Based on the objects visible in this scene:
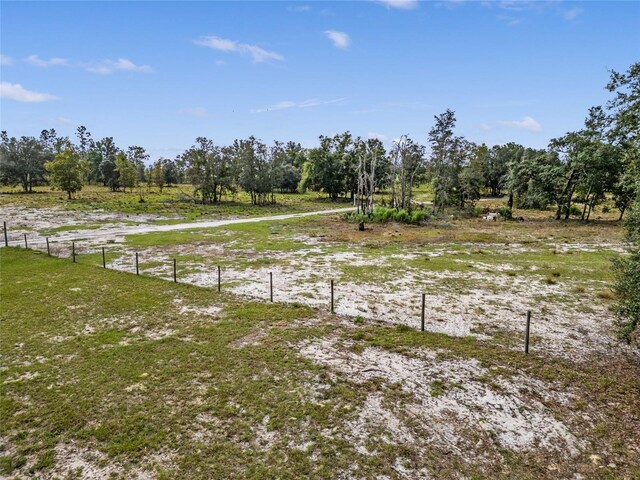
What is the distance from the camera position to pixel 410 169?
2335 inches

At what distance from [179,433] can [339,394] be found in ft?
12.0

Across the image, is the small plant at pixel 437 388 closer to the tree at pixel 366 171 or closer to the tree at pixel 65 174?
the tree at pixel 366 171

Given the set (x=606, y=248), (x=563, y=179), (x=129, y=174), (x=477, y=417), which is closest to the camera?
(x=477, y=417)

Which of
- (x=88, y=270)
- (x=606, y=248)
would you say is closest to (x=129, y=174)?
(x=88, y=270)

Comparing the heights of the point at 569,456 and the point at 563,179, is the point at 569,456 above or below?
below

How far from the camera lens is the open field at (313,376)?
725 cm

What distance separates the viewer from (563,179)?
48.5m

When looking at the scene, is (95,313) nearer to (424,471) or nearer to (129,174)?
(424,471)

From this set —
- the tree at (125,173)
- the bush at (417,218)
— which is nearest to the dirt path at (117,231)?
the bush at (417,218)

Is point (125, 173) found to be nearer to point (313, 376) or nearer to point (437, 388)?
point (313, 376)

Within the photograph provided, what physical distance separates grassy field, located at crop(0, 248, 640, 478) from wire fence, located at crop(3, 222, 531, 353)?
169cm

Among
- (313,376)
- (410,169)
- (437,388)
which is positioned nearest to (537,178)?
(410,169)

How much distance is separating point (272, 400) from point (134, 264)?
1721 cm

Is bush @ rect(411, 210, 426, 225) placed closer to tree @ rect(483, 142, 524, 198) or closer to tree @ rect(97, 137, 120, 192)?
tree @ rect(483, 142, 524, 198)
